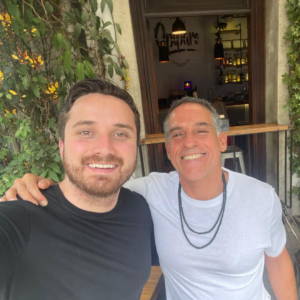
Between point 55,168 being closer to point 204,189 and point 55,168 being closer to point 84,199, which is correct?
point 84,199

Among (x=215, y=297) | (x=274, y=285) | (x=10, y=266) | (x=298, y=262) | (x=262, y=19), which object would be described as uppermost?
(x=262, y=19)

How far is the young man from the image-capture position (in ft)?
2.63

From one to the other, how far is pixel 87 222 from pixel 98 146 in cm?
32

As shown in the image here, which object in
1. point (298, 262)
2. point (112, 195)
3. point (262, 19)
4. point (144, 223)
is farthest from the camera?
point (262, 19)

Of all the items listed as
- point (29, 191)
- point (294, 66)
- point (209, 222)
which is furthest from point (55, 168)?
point (294, 66)

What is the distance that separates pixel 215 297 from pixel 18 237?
91 centimetres

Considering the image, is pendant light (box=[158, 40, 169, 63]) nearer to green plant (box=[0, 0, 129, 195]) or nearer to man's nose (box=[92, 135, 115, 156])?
green plant (box=[0, 0, 129, 195])

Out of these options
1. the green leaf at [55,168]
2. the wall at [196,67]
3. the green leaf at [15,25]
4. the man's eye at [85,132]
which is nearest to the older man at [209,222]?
the man's eye at [85,132]

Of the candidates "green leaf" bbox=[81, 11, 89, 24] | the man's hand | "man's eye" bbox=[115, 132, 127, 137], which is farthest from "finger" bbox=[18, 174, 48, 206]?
"green leaf" bbox=[81, 11, 89, 24]

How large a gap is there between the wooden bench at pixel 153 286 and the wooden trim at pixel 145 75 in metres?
1.61

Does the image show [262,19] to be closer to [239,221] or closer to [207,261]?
[239,221]

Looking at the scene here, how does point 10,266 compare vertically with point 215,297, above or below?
above

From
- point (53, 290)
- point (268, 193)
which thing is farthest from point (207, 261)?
point (53, 290)

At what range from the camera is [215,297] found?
109cm
